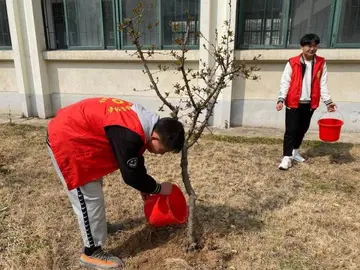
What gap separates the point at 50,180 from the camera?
3904 mm

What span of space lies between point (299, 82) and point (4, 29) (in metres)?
6.04

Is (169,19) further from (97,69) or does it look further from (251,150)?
(251,150)

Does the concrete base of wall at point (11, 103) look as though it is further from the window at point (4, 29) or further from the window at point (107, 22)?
the window at point (107, 22)

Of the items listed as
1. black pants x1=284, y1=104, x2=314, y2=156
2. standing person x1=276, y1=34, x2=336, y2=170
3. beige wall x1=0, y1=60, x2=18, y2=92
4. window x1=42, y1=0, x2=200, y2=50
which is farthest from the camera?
beige wall x1=0, y1=60, x2=18, y2=92

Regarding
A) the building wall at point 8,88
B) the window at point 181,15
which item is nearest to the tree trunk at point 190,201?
the window at point 181,15

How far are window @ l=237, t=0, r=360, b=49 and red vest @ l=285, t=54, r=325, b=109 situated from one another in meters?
1.79

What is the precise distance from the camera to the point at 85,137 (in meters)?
2.11

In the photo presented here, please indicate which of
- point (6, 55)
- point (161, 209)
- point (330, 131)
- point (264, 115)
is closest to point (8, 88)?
point (6, 55)

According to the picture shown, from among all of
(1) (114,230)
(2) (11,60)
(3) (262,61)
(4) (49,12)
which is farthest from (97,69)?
(1) (114,230)

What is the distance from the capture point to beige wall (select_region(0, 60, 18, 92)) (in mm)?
6969

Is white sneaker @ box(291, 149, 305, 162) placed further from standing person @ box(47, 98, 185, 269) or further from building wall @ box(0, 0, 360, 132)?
standing person @ box(47, 98, 185, 269)

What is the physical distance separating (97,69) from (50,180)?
10.2ft

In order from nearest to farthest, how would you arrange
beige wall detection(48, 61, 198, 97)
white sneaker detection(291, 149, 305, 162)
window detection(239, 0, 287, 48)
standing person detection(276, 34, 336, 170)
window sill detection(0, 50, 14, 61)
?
standing person detection(276, 34, 336, 170) < white sneaker detection(291, 149, 305, 162) < window detection(239, 0, 287, 48) < beige wall detection(48, 61, 198, 97) < window sill detection(0, 50, 14, 61)

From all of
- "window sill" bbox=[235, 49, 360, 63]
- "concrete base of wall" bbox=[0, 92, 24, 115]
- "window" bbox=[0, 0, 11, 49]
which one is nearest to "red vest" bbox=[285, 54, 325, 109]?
"window sill" bbox=[235, 49, 360, 63]
